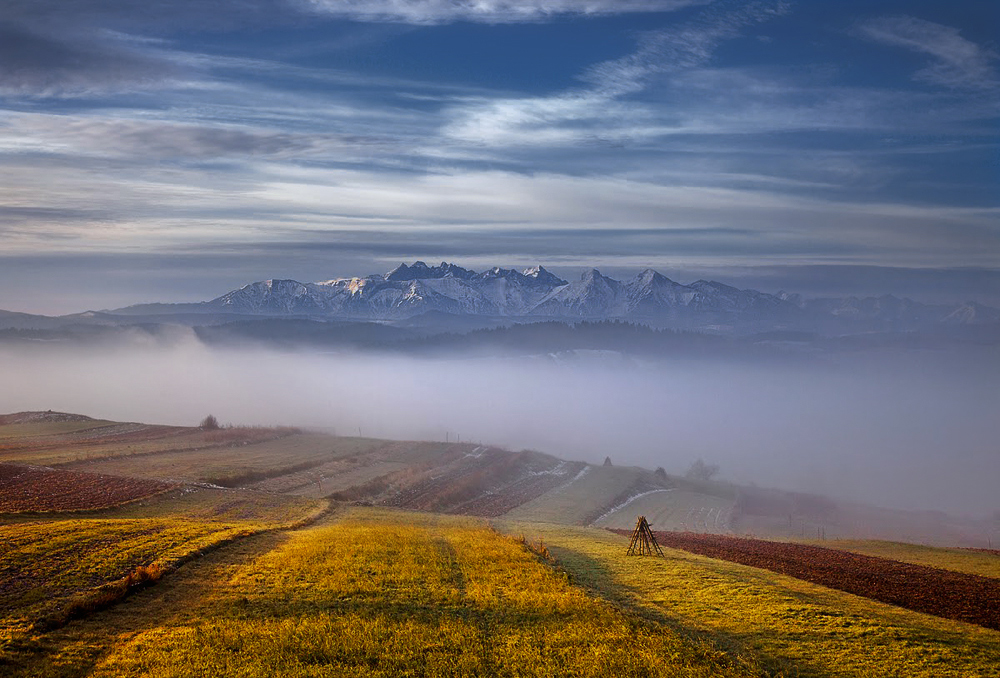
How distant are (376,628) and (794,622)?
16.1 metres

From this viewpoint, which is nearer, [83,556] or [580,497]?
[83,556]

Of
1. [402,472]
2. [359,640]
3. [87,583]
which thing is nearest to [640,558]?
[359,640]

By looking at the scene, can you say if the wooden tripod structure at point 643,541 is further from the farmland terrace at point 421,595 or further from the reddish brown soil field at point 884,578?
the reddish brown soil field at point 884,578

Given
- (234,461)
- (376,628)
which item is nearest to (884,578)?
(376,628)

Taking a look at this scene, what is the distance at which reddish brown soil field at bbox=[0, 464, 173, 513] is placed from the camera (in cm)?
4800

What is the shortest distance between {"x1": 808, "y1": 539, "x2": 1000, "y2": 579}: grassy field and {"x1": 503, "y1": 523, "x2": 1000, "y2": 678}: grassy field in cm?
1460

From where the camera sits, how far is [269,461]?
87.1 metres

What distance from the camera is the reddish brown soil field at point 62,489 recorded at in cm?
4800

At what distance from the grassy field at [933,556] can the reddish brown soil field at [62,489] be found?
2302 inches

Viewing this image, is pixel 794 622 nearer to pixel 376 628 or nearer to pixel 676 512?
pixel 376 628

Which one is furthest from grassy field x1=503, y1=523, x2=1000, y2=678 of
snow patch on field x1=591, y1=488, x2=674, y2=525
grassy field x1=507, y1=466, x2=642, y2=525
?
snow patch on field x1=591, y1=488, x2=674, y2=525

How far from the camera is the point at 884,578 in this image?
3428cm

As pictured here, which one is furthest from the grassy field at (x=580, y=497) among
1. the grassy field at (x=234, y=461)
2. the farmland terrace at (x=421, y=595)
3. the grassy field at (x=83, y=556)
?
the grassy field at (x=83, y=556)

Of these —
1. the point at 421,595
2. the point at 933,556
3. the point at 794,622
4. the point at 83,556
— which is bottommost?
the point at 933,556
